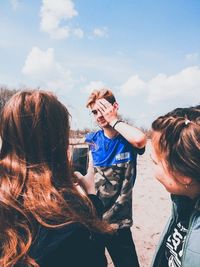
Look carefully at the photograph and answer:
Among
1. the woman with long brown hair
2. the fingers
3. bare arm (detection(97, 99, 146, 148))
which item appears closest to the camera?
the woman with long brown hair

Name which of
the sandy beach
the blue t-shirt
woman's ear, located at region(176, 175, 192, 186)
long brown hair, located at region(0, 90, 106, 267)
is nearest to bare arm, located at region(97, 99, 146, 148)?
the blue t-shirt

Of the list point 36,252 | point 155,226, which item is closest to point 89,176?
point 36,252

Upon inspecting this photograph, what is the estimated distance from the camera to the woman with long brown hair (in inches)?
72.7

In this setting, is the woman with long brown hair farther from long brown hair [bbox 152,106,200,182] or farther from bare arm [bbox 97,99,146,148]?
bare arm [bbox 97,99,146,148]

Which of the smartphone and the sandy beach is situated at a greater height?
the smartphone

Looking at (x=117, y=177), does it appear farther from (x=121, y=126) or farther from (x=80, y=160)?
(x=80, y=160)

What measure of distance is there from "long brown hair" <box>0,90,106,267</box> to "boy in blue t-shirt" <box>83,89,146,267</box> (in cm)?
120

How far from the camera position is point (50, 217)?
1.51 m

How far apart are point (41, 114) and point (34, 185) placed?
0.32 m

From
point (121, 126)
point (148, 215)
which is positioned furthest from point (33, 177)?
point (148, 215)

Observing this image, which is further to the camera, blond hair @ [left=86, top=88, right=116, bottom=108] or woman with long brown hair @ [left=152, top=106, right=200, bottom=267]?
blond hair @ [left=86, top=88, right=116, bottom=108]

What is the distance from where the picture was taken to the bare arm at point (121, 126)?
2.80m

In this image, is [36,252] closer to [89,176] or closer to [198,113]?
[89,176]

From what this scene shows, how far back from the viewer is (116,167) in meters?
2.94
